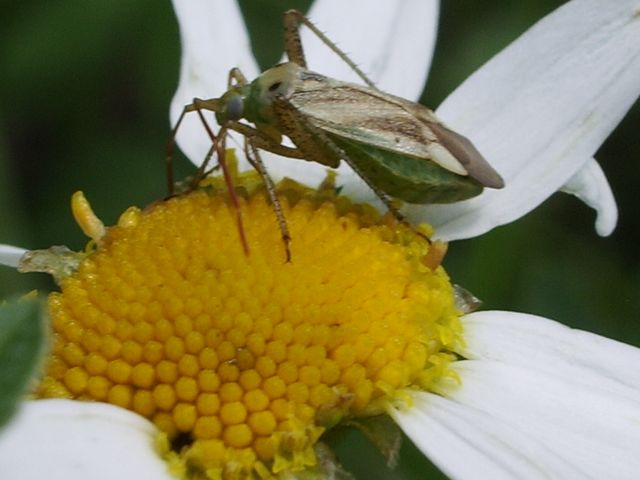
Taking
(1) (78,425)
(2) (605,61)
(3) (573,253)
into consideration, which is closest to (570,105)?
(2) (605,61)

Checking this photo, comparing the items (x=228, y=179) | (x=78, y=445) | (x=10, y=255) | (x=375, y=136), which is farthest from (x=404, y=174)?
(x=78, y=445)

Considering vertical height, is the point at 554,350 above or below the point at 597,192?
below

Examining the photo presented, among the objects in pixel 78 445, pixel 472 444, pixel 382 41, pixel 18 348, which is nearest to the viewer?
pixel 18 348

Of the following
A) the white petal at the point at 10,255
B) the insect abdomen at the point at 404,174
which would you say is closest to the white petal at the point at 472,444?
the insect abdomen at the point at 404,174

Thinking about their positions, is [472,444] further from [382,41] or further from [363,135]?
[382,41]

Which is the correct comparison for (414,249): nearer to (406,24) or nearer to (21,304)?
(406,24)

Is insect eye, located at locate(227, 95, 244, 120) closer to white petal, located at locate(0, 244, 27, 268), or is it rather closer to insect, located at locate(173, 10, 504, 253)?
insect, located at locate(173, 10, 504, 253)
